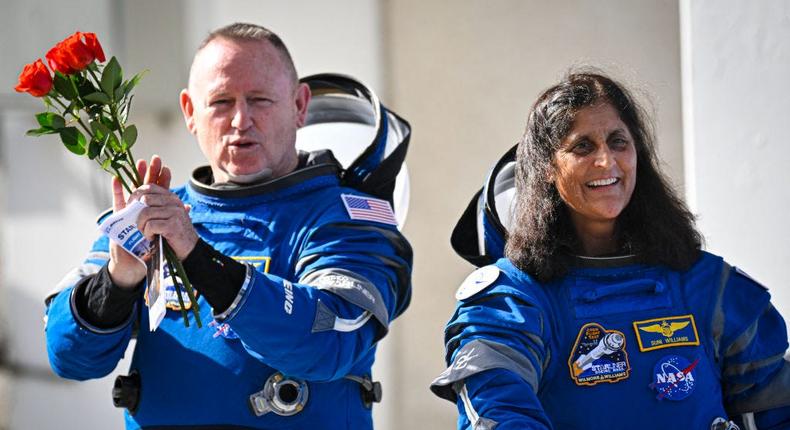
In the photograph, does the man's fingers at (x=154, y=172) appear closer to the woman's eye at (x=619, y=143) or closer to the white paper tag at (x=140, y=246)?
the white paper tag at (x=140, y=246)

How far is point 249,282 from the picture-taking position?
2.41 meters

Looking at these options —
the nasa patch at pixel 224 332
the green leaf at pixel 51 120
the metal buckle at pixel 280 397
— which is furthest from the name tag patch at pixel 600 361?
the green leaf at pixel 51 120

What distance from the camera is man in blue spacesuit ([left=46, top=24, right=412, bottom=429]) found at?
2428 mm

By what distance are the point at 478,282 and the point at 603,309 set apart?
27 cm

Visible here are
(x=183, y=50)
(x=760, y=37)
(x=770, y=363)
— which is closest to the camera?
(x=770, y=363)

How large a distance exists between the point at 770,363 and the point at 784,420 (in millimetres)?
127

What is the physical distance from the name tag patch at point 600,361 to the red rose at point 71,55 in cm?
119

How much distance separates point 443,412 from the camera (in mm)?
4859

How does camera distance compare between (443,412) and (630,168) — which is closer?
(630,168)

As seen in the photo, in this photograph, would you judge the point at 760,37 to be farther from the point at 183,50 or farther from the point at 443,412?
the point at 183,50

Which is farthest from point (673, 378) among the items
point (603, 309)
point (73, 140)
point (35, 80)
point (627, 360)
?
point (35, 80)

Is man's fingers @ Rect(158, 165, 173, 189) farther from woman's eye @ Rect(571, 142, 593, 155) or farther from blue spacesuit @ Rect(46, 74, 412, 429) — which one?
woman's eye @ Rect(571, 142, 593, 155)

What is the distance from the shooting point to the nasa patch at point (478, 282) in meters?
Answer: 2.47

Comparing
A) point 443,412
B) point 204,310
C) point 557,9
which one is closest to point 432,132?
point 557,9
